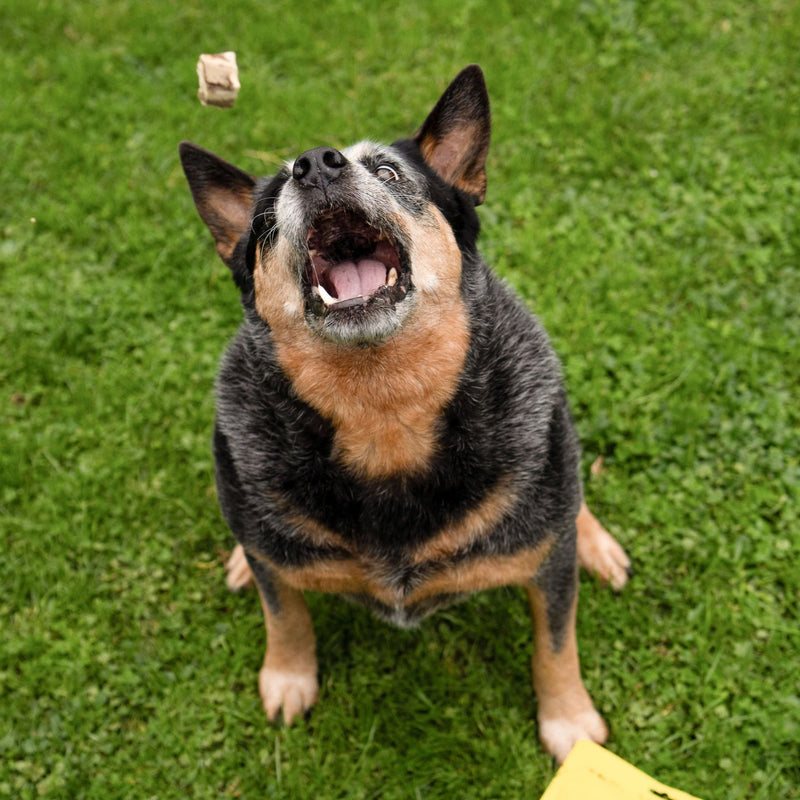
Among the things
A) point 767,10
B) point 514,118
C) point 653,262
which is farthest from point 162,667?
point 767,10

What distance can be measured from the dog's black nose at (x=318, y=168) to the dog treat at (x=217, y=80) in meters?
1.32

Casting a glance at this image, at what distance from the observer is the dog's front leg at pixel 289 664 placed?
3.88 metres

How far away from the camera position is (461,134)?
3.35 metres

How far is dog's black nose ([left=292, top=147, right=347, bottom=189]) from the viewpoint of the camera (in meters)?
2.95

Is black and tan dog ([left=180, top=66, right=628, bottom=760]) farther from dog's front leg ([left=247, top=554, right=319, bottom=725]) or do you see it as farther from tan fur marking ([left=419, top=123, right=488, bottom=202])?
dog's front leg ([left=247, top=554, right=319, bottom=725])

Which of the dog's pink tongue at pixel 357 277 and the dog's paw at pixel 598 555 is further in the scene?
the dog's paw at pixel 598 555

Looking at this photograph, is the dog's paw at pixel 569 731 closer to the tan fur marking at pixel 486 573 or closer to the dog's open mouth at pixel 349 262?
the tan fur marking at pixel 486 573

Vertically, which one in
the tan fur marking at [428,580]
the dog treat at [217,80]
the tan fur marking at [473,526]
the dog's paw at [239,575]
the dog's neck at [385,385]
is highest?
the dog treat at [217,80]

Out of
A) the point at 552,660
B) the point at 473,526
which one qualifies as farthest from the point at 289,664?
the point at 473,526

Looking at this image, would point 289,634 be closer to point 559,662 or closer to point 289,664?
point 289,664

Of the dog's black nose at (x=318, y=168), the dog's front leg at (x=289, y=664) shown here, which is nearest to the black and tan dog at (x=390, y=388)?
the dog's black nose at (x=318, y=168)

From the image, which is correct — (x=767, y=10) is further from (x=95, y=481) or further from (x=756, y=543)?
(x=95, y=481)

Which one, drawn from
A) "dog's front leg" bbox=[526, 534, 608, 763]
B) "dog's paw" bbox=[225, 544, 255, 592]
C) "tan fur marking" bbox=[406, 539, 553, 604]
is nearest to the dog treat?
"dog's paw" bbox=[225, 544, 255, 592]

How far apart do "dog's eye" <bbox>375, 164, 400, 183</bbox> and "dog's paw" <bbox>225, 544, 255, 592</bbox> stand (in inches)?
84.1
